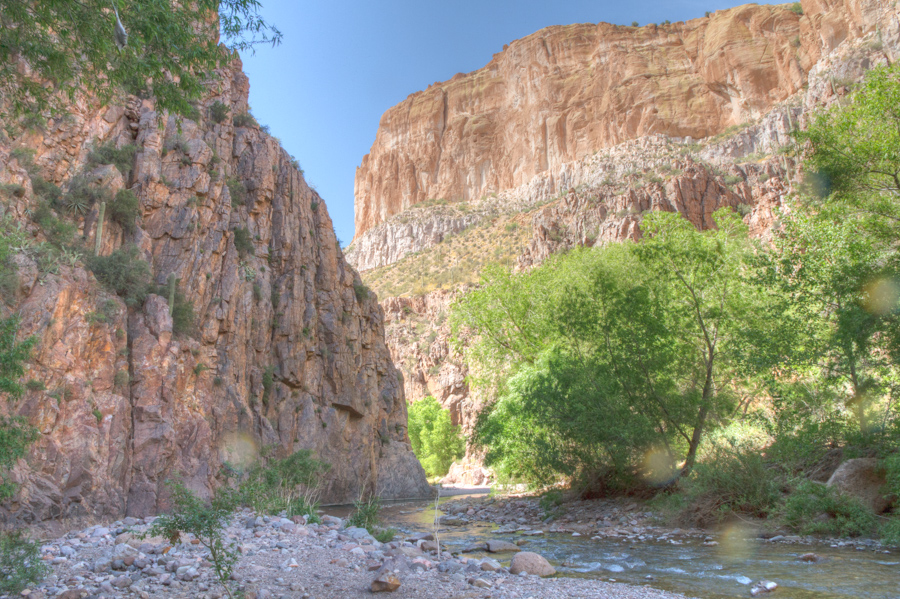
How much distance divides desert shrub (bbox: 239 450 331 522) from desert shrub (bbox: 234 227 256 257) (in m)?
12.8

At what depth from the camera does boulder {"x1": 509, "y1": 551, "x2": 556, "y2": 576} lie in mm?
9477

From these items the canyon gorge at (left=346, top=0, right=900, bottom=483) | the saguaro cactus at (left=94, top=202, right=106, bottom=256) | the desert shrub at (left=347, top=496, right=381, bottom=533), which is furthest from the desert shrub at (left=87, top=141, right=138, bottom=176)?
the canyon gorge at (left=346, top=0, right=900, bottom=483)

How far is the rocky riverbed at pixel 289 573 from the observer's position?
7035 mm

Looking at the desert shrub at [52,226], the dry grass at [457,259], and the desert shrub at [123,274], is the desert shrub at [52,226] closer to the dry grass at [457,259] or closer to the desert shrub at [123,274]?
the desert shrub at [123,274]

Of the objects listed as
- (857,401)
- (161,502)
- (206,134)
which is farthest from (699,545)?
(206,134)

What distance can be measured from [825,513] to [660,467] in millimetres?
5188

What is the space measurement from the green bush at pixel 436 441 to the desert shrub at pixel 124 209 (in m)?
45.9

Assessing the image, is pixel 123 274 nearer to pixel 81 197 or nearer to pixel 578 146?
pixel 81 197

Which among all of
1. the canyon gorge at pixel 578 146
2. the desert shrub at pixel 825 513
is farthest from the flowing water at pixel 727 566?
the canyon gorge at pixel 578 146

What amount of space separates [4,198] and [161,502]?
1049 centimetres

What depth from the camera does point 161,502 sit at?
55.8 feet

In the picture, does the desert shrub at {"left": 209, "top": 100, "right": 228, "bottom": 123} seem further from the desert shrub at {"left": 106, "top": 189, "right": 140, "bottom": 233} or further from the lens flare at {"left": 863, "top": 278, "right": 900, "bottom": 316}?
the lens flare at {"left": 863, "top": 278, "right": 900, "bottom": 316}

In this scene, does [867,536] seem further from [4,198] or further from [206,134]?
[206,134]

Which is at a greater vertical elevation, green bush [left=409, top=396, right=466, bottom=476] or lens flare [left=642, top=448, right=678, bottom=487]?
lens flare [left=642, top=448, right=678, bottom=487]
